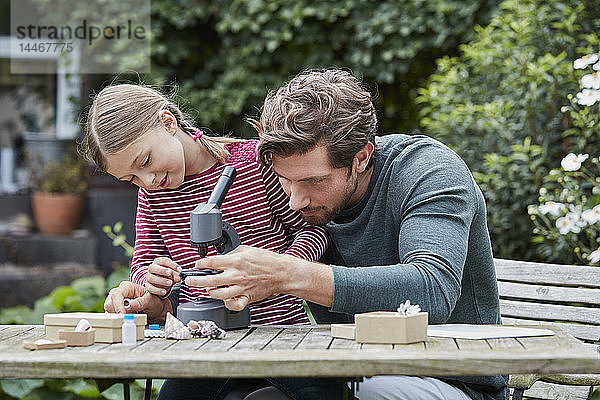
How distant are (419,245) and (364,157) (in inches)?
14.1

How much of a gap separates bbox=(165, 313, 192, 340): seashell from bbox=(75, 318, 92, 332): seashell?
167 mm

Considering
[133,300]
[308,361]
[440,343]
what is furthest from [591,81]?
[308,361]

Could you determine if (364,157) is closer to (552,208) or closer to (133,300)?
(133,300)

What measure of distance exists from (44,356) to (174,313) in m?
0.56

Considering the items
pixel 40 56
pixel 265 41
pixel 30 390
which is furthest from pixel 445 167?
pixel 40 56

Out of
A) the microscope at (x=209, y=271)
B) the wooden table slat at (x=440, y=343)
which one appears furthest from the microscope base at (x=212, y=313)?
the wooden table slat at (x=440, y=343)

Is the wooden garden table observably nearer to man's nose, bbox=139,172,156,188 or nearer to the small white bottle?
the small white bottle

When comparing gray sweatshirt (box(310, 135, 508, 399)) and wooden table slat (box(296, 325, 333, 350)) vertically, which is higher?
gray sweatshirt (box(310, 135, 508, 399))

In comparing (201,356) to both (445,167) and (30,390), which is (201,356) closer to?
(445,167)

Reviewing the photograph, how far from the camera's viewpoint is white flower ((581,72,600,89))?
318 cm

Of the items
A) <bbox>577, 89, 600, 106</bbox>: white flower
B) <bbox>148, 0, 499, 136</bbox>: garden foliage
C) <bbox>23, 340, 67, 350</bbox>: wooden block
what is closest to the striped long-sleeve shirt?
<bbox>23, 340, 67, 350</bbox>: wooden block

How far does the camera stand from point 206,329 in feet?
6.04

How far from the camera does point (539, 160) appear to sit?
357 cm

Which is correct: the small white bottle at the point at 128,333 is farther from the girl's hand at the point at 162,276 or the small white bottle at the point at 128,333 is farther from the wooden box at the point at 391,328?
the wooden box at the point at 391,328
